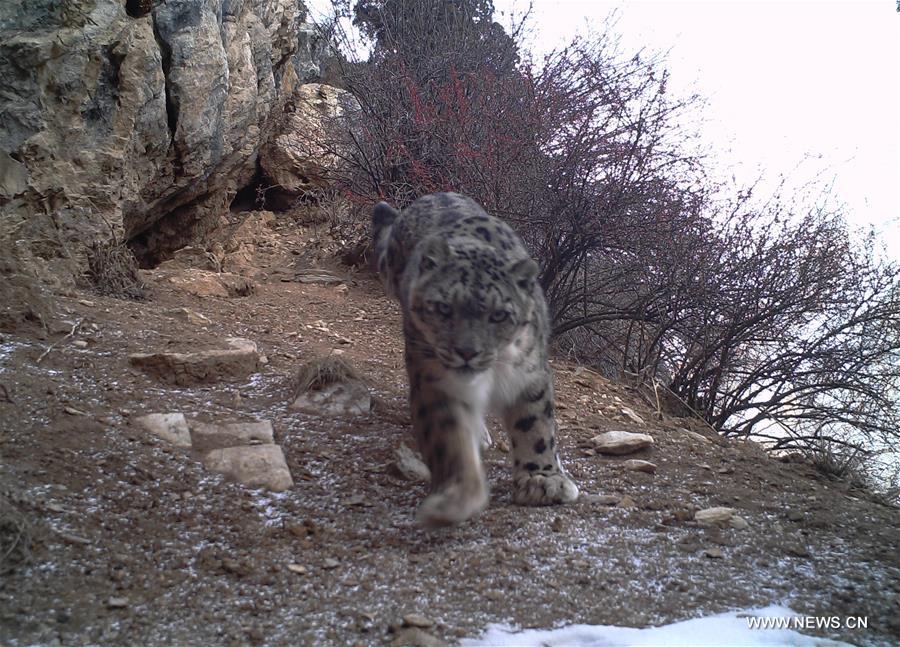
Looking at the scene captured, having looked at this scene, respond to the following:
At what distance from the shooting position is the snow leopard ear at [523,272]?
3.67 m

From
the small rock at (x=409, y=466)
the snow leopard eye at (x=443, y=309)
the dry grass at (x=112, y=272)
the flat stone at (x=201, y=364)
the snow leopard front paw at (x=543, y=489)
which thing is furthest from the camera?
the dry grass at (x=112, y=272)

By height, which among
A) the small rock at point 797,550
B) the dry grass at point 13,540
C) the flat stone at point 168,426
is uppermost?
the small rock at point 797,550

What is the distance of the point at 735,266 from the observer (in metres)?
6.52

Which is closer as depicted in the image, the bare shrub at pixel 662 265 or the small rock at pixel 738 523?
the small rock at pixel 738 523

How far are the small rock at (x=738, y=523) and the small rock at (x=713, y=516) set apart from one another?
0.02 m

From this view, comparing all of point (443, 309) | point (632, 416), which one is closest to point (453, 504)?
point (443, 309)

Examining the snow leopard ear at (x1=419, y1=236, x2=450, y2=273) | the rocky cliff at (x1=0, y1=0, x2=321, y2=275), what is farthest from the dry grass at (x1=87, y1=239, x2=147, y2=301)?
the snow leopard ear at (x1=419, y1=236, x2=450, y2=273)

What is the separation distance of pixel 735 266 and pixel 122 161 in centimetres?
611

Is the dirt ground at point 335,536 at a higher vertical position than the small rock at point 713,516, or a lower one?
lower

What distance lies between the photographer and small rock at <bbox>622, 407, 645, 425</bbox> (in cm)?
582

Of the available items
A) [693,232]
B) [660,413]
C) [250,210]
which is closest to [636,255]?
[693,232]

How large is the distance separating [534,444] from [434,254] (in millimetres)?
1227

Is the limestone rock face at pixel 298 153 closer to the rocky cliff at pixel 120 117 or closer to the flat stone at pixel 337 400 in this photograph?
the rocky cliff at pixel 120 117

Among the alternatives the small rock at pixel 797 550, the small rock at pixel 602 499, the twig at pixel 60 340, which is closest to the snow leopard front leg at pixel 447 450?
the small rock at pixel 602 499
